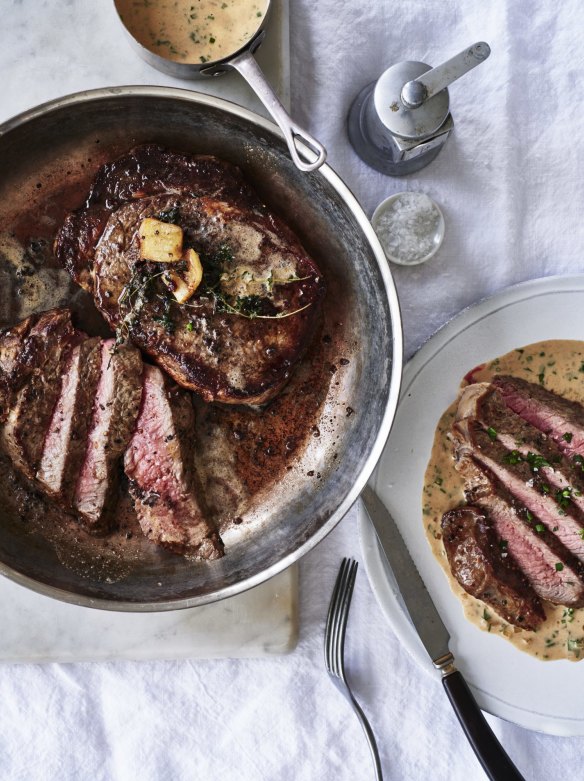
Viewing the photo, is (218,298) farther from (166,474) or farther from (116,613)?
(116,613)

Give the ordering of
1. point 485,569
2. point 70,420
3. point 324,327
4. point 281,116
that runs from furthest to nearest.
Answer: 1. point 324,327
2. point 485,569
3. point 70,420
4. point 281,116

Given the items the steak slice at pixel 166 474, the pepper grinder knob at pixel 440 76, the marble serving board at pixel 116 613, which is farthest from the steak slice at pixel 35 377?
the pepper grinder knob at pixel 440 76

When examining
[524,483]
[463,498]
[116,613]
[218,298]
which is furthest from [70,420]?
[524,483]

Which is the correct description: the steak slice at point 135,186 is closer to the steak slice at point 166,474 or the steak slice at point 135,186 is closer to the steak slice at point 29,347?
the steak slice at point 29,347

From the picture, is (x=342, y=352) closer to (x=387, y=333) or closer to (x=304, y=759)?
(x=387, y=333)

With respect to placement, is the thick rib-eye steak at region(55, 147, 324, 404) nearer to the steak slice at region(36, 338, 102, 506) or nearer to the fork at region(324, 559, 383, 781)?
the steak slice at region(36, 338, 102, 506)
